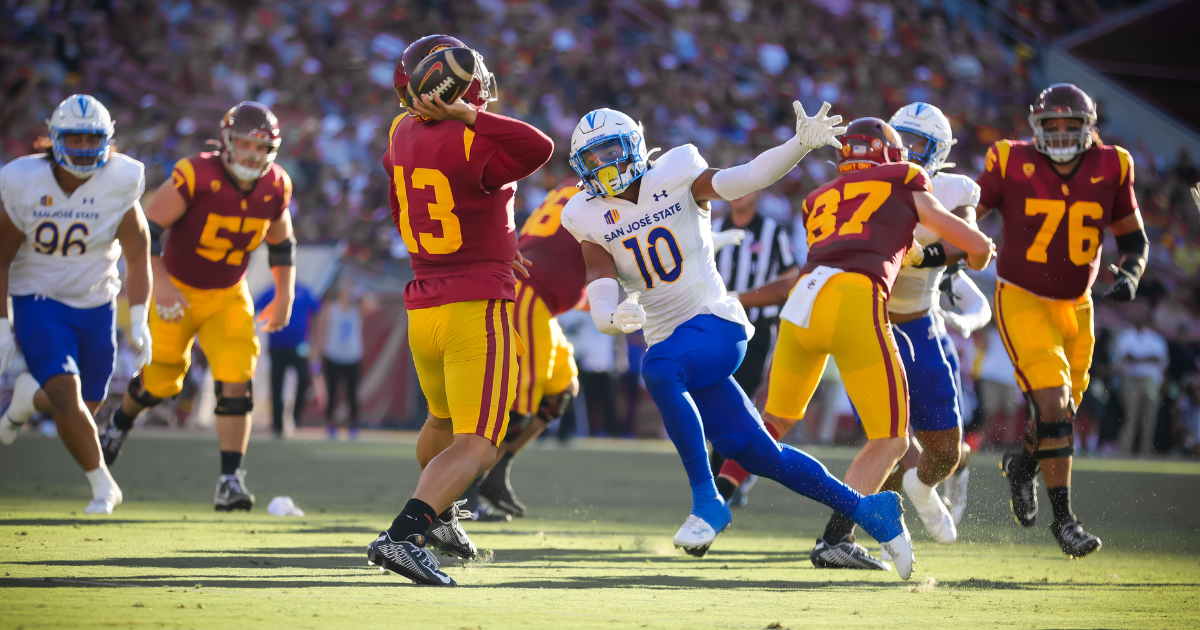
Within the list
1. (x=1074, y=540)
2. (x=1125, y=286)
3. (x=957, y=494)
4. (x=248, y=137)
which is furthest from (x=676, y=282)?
(x=957, y=494)

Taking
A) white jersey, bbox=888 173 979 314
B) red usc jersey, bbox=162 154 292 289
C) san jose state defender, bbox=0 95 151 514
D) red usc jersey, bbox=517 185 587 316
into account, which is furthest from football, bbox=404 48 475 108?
red usc jersey, bbox=162 154 292 289

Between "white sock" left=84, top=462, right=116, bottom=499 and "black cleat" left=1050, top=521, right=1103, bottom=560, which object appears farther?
"white sock" left=84, top=462, right=116, bottom=499

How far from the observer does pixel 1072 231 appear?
6.15 metres

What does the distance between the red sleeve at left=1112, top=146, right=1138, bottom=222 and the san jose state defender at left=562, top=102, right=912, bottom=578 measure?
8.64 feet

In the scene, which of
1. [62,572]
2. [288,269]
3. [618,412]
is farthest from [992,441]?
[62,572]

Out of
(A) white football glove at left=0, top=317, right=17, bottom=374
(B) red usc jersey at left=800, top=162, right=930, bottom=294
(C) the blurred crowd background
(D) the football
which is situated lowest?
(A) white football glove at left=0, top=317, right=17, bottom=374

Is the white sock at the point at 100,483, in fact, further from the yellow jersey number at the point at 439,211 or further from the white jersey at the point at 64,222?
the yellow jersey number at the point at 439,211

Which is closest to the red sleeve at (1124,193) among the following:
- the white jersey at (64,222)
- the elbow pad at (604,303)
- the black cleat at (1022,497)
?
the black cleat at (1022,497)

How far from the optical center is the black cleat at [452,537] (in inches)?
185

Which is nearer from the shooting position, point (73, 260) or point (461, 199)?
point (461, 199)

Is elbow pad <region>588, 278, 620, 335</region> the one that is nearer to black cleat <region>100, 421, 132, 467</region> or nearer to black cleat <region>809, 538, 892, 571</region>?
black cleat <region>809, 538, 892, 571</region>

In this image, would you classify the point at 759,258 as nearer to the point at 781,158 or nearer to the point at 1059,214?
the point at 1059,214

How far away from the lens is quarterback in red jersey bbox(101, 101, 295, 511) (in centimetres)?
684

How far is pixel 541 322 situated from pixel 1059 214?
2.92 m
